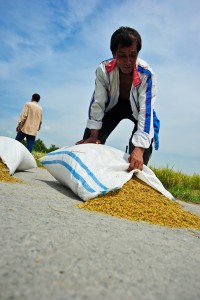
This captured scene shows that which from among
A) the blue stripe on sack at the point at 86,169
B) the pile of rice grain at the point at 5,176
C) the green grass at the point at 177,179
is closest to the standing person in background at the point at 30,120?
the green grass at the point at 177,179

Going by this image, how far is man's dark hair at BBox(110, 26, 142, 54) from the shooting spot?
9.04ft

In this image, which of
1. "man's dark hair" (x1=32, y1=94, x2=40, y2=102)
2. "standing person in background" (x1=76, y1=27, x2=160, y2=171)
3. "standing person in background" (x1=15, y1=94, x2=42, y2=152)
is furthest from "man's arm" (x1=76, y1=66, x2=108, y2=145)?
"man's dark hair" (x1=32, y1=94, x2=40, y2=102)

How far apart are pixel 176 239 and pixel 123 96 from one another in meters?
1.92

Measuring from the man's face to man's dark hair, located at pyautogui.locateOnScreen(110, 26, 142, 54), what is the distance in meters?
0.04

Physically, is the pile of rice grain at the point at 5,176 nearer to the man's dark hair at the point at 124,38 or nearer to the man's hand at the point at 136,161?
the man's hand at the point at 136,161

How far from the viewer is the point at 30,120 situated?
6.52 metres

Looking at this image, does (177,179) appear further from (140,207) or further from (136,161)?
(140,207)

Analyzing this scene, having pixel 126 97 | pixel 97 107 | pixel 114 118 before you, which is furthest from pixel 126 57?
pixel 114 118

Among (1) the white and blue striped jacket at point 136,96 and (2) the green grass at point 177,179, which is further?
(2) the green grass at point 177,179

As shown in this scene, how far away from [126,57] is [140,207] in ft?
4.46

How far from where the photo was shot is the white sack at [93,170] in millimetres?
2596

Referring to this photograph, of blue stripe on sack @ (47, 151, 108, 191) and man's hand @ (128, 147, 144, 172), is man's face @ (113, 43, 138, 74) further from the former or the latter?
blue stripe on sack @ (47, 151, 108, 191)

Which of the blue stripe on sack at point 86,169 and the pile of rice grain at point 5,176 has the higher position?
the blue stripe on sack at point 86,169

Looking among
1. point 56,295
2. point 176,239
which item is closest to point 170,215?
point 176,239
